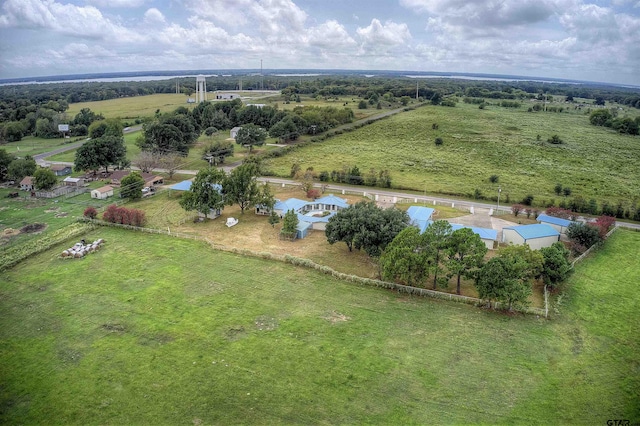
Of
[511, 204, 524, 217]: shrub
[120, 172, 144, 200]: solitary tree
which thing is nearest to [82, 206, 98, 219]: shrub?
[120, 172, 144, 200]: solitary tree

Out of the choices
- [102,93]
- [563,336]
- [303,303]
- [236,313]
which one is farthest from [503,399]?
[102,93]

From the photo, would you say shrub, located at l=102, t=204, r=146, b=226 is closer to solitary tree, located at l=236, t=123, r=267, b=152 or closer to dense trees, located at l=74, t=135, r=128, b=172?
dense trees, located at l=74, t=135, r=128, b=172

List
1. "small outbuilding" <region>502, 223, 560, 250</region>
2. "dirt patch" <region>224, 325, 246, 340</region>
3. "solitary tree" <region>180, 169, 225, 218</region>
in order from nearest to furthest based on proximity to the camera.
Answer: "dirt patch" <region>224, 325, 246, 340</region> < "small outbuilding" <region>502, 223, 560, 250</region> < "solitary tree" <region>180, 169, 225, 218</region>

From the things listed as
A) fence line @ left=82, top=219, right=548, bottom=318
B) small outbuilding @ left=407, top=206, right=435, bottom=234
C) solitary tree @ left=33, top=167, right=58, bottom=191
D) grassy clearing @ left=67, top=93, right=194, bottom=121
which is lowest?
fence line @ left=82, top=219, right=548, bottom=318

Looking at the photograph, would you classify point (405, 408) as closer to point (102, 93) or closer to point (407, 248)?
point (407, 248)

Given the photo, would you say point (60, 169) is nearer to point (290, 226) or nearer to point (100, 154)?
point (100, 154)

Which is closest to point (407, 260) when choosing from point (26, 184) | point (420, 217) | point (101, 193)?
point (420, 217)

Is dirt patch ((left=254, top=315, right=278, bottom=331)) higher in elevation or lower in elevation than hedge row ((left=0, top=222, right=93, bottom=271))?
lower

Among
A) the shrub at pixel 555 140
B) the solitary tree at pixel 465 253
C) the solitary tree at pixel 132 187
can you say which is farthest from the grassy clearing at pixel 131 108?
the solitary tree at pixel 465 253
